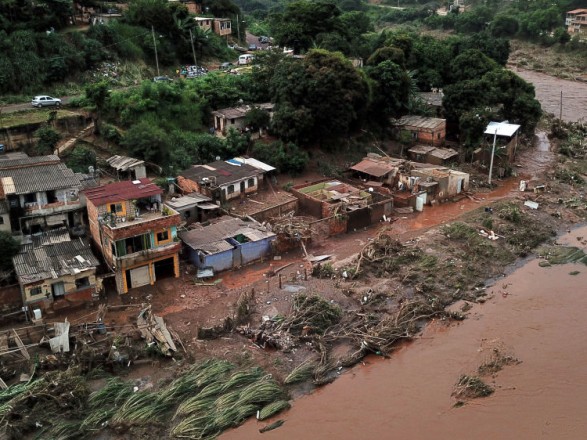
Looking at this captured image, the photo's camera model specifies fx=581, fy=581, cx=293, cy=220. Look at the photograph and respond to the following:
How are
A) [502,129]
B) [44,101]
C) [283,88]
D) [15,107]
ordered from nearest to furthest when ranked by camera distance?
1. [15,107]
2. [44,101]
3. [283,88]
4. [502,129]

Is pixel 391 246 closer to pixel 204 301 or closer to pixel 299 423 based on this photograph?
pixel 204 301

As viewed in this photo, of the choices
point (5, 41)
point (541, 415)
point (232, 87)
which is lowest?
point (541, 415)

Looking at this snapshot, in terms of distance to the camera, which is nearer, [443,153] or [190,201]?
[190,201]

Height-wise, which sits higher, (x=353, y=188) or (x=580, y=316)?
(x=353, y=188)

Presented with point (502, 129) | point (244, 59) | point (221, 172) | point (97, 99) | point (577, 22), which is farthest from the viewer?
point (577, 22)

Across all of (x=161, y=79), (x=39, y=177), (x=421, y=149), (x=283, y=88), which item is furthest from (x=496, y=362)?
(x=161, y=79)

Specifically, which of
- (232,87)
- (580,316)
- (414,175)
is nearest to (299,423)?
(580,316)

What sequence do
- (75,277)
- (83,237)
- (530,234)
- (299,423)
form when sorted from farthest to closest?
(530,234) → (83,237) → (75,277) → (299,423)

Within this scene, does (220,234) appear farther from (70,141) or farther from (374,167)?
(374,167)

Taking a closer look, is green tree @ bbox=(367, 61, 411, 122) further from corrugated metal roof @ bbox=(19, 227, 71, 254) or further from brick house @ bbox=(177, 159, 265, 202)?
corrugated metal roof @ bbox=(19, 227, 71, 254)
